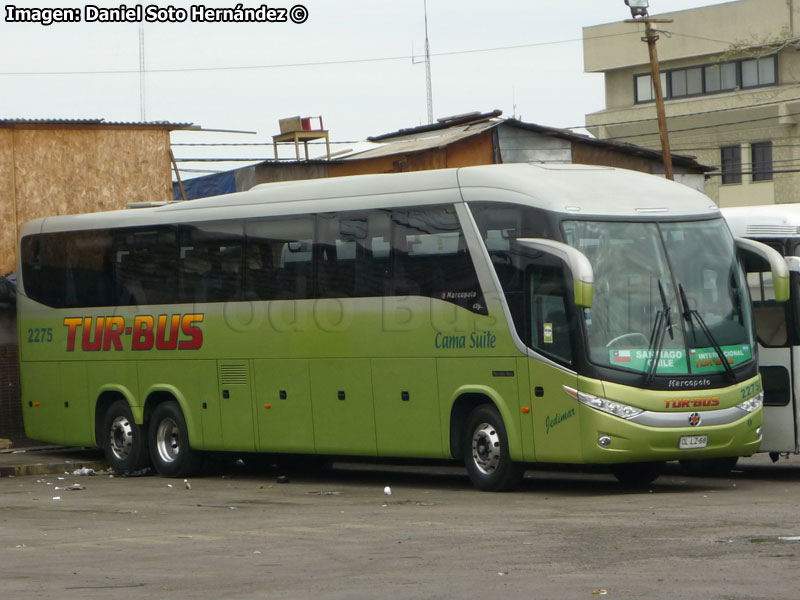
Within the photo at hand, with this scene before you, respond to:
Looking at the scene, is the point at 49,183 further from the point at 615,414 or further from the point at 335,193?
the point at 615,414

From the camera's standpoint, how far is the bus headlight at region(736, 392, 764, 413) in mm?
16328

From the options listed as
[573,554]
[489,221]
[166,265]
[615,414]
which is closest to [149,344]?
[166,265]

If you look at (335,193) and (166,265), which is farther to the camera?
(166,265)

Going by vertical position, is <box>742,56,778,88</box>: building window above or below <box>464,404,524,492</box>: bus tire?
above

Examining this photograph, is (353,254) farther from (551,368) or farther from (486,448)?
(551,368)

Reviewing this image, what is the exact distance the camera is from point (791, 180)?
61.4 meters

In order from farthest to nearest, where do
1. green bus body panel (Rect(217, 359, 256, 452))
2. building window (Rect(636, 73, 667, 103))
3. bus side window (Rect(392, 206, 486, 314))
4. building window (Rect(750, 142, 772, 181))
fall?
building window (Rect(636, 73, 667, 103))
building window (Rect(750, 142, 772, 181))
green bus body panel (Rect(217, 359, 256, 452))
bus side window (Rect(392, 206, 486, 314))

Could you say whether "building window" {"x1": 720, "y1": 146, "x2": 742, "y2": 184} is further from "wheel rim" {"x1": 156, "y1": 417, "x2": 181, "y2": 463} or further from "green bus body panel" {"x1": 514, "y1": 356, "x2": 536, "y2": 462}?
"green bus body panel" {"x1": 514, "y1": 356, "x2": 536, "y2": 462}

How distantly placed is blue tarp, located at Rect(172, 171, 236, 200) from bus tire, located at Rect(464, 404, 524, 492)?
1611 centimetres

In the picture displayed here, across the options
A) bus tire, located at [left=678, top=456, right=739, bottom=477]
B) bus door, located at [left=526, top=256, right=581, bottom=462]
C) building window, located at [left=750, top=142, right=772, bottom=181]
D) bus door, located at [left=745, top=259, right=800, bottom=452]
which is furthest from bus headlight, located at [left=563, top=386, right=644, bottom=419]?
building window, located at [left=750, top=142, right=772, bottom=181]

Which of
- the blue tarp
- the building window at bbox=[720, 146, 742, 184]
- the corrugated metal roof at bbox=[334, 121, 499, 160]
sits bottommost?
the blue tarp

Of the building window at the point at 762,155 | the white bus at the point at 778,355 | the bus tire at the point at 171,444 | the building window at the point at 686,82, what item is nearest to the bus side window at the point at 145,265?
the bus tire at the point at 171,444

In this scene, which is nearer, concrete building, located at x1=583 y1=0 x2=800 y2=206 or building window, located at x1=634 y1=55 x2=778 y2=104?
concrete building, located at x1=583 y1=0 x2=800 y2=206

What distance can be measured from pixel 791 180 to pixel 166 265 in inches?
1767
